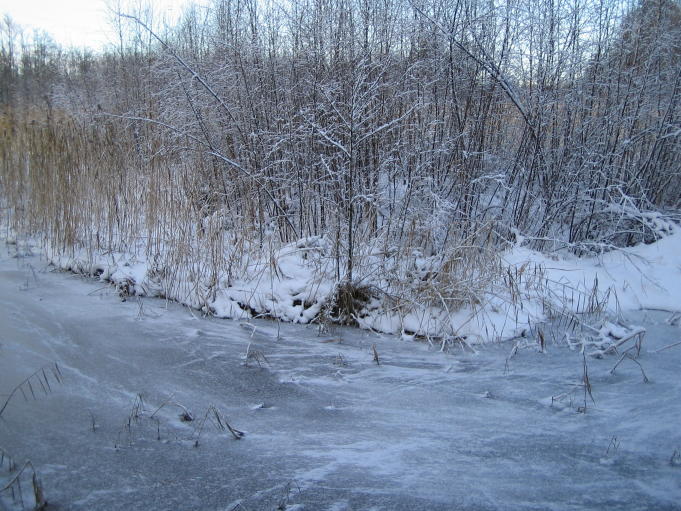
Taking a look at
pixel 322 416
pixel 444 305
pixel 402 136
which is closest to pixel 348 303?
pixel 444 305

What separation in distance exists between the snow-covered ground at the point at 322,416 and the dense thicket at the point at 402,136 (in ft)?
3.81

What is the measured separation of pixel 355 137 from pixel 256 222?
1.56m

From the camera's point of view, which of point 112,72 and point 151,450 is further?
point 112,72

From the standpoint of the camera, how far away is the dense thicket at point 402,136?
4781 mm

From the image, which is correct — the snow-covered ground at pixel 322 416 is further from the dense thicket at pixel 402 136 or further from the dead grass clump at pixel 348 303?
the dense thicket at pixel 402 136

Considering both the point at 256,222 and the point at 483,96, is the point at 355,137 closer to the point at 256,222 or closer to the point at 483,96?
the point at 256,222

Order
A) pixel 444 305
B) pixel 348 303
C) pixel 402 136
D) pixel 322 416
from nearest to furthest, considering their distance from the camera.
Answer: pixel 322 416
pixel 444 305
pixel 348 303
pixel 402 136

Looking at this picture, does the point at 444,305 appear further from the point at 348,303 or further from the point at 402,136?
the point at 402,136

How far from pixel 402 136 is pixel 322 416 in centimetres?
334

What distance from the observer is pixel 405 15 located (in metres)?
5.18

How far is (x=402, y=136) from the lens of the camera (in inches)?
204

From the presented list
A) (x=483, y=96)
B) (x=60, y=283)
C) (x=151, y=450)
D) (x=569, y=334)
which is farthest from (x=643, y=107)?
(x=60, y=283)

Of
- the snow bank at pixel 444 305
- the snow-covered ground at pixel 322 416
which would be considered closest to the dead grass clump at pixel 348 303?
the snow bank at pixel 444 305

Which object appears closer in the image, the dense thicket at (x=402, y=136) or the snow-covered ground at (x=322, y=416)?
the snow-covered ground at (x=322, y=416)
